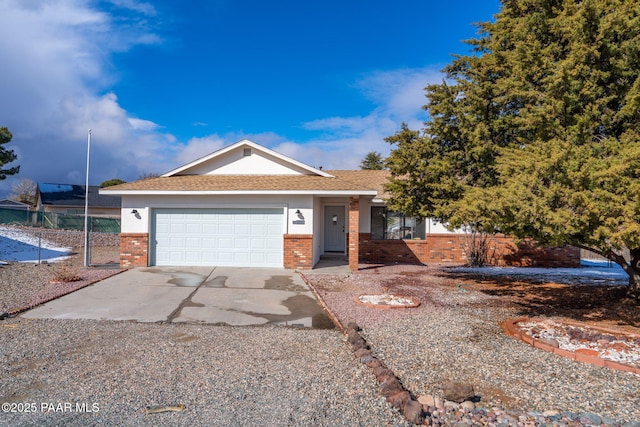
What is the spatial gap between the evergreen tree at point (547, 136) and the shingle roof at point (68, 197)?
A: 36.4 m

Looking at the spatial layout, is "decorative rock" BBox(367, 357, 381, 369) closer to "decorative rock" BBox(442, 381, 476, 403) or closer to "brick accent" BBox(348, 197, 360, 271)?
"decorative rock" BBox(442, 381, 476, 403)

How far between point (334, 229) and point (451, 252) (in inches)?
205

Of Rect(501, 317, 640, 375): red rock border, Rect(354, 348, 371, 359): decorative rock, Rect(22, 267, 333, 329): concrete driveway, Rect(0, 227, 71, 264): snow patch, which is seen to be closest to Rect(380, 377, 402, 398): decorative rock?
Rect(354, 348, 371, 359): decorative rock

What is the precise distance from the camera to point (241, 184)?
1301 cm

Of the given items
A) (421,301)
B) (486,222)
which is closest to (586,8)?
(486,222)

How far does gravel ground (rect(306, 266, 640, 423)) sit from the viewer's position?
394 cm

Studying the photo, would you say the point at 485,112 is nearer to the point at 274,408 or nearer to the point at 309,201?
the point at 309,201

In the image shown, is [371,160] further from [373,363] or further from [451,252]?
[373,363]

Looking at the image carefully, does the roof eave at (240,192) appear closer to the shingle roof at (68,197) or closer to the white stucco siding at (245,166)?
the white stucco siding at (245,166)

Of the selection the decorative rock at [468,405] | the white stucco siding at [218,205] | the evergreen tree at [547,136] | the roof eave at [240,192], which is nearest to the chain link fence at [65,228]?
the white stucco siding at [218,205]

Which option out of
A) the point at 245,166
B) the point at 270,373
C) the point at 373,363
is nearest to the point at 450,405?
the point at 373,363

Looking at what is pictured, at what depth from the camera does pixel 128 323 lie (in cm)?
666

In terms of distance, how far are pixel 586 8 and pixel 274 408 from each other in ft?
27.6

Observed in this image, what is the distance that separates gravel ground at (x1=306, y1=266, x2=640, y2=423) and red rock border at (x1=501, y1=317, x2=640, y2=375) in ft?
0.41
